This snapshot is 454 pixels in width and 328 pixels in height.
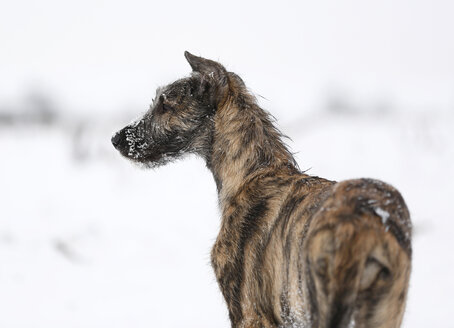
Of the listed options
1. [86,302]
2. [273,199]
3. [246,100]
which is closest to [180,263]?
[86,302]

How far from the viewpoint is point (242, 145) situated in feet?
14.2

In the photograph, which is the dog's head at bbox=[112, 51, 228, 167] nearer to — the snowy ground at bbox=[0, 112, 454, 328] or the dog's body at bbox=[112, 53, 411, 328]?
the dog's body at bbox=[112, 53, 411, 328]

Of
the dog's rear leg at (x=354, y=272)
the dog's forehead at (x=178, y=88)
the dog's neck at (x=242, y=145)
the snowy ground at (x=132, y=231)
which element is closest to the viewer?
the dog's rear leg at (x=354, y=272)

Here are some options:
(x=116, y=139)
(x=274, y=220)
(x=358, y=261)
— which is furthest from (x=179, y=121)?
(x=358, y=261)

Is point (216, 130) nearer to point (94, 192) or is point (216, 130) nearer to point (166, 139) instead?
point (166, 139)

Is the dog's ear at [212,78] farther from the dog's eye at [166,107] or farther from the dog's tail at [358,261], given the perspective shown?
the dog's tail at [358,261]

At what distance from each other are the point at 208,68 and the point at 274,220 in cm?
161

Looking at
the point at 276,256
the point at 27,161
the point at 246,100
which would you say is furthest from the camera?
the point at 27,161

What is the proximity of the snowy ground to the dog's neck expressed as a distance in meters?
0.41

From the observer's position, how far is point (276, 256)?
10.8 feet

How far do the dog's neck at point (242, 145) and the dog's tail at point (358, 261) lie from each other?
4.79 feet

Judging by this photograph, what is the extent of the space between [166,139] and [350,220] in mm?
2480

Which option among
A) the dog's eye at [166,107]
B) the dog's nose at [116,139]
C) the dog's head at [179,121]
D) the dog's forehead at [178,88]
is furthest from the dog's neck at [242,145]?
the dog's nose at [116,139]

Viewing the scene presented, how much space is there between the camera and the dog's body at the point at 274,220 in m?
2.55
